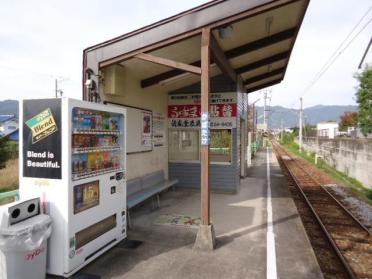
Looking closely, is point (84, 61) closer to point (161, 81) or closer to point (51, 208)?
point (161, 81)

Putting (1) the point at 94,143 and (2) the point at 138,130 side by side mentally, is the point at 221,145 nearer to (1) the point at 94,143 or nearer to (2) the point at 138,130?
(2) the point at 138,130

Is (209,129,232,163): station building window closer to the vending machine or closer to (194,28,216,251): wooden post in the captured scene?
(194,28,216,251): wooden post

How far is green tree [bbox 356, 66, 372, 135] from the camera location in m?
20.9

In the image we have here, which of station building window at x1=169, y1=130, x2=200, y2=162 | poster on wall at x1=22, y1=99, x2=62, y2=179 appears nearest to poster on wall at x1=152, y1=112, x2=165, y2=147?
station building window at x1=169, y1=130, x2=200, y2=162

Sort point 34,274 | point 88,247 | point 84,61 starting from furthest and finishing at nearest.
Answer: point 84,61
point 88,247
point 34,274

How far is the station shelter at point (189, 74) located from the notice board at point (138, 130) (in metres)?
0.02

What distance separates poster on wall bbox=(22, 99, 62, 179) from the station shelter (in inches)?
68.1

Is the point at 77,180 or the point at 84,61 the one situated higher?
the point at 84,61

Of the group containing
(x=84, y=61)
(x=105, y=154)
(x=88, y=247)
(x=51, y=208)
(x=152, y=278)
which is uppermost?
(x=84, y=61)

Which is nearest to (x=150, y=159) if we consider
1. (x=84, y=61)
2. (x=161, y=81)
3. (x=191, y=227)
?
(x=161, y=81)

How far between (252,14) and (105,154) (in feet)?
10.7

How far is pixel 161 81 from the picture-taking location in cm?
798

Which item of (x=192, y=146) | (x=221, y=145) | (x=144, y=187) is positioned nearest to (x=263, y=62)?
(x=221, y=145)

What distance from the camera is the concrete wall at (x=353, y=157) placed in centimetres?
1319
